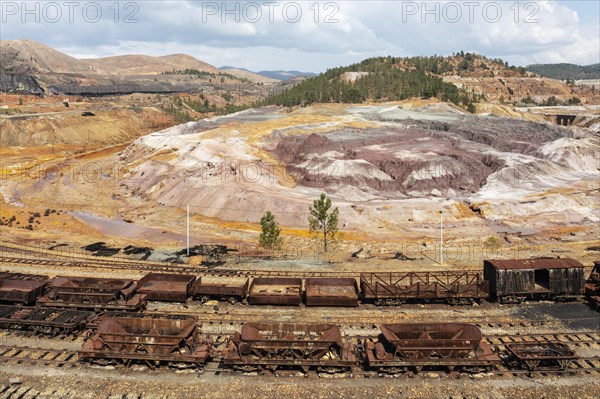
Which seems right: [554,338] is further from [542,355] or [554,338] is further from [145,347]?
[145,347]

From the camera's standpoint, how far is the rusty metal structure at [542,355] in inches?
821

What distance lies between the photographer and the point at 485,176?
71.0 m

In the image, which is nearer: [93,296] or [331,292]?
[93,296]

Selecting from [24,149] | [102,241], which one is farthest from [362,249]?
[24,149]

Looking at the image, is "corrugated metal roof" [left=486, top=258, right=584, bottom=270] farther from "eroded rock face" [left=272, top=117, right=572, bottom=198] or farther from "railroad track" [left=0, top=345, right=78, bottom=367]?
"eroded rock face" [left=272, top=117, right=572, bottom=198]

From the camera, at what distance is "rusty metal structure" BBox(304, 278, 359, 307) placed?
28.0 metres

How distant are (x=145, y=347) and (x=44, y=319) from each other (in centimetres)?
783

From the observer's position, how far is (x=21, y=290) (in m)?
27.6

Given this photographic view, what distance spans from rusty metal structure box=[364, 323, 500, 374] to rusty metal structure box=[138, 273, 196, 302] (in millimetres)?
13250

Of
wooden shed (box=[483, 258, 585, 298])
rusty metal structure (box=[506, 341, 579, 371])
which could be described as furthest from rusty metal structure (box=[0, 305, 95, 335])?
wooden shed (box=[483, 258, 585, 298])

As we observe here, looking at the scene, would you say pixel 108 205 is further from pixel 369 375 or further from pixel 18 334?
pixel 369 375

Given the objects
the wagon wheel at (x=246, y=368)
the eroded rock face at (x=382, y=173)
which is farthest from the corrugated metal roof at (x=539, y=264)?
the eroded rock face at (x=382, y=173)

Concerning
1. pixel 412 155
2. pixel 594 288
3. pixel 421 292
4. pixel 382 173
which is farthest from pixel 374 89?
pixel 421 292

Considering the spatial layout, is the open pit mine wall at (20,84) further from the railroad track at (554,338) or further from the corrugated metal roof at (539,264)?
the railroad track at (554,338)
